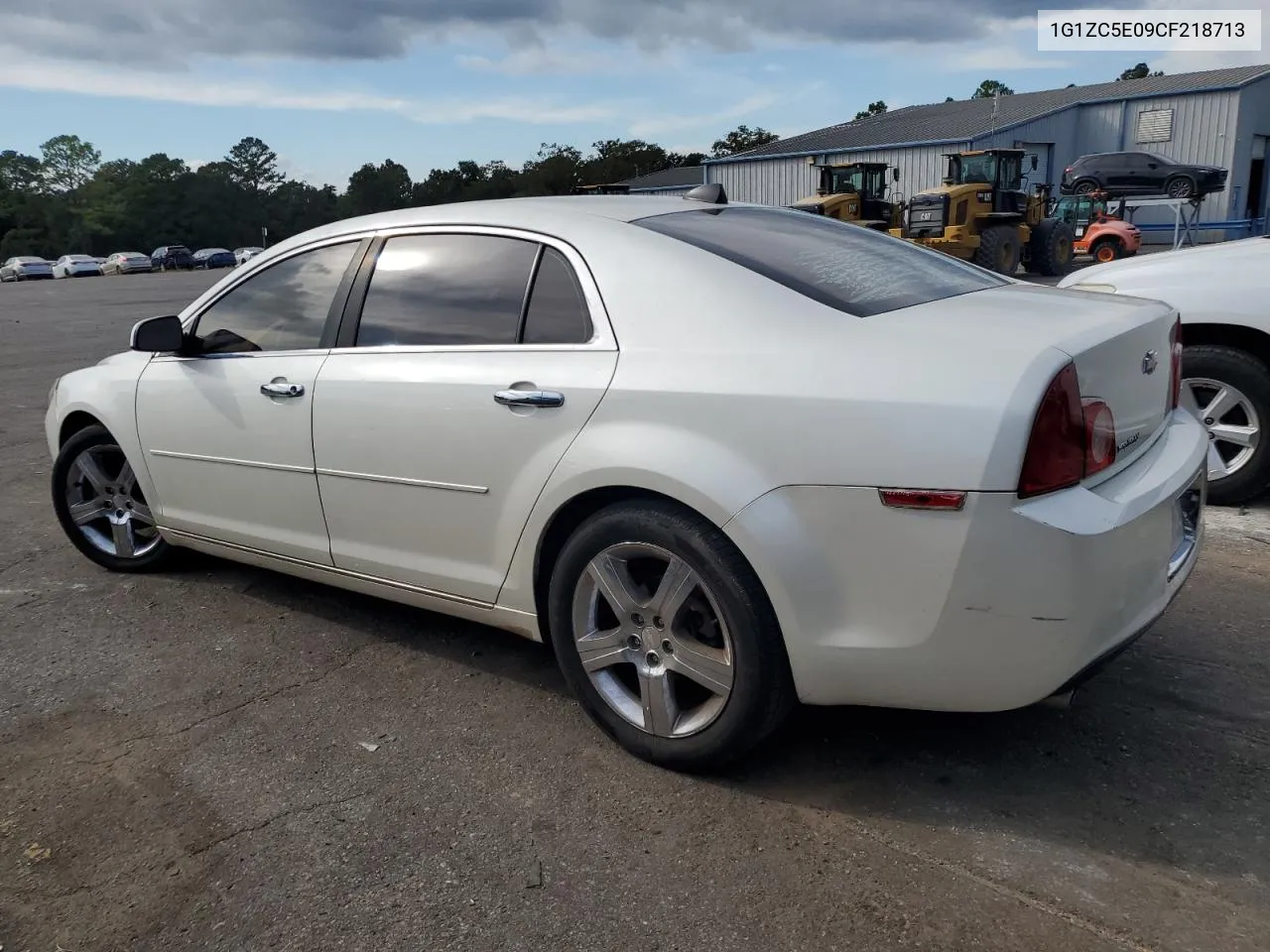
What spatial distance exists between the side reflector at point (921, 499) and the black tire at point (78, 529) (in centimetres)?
351

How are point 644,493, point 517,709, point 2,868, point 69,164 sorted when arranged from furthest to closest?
point 69,164 < point 517,709 < point 644,493 < point 2,868

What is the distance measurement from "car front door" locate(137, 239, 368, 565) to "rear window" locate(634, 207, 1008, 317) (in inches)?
52.7

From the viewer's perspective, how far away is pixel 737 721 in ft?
8.86

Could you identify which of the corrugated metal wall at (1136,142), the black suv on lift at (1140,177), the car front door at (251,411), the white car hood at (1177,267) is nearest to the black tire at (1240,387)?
the white car hood at (1177,267)

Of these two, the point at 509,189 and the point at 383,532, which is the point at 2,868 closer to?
the point at 383,532

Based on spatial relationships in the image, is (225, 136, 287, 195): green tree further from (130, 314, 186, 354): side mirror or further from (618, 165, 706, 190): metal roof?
(130, 314, 186, 354): side mirror

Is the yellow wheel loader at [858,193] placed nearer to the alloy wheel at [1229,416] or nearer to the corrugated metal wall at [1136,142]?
the corrugated metal wall at [1136,142]

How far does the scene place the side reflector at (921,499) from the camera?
7.58 ft

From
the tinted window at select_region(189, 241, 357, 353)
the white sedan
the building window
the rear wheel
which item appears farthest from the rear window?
the building window

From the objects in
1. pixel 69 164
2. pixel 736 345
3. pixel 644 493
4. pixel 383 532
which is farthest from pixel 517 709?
pixel 69 164

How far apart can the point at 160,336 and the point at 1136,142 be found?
4341cm

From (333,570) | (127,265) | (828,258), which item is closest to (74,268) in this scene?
(127,265)

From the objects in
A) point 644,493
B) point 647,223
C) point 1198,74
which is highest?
point 1198,74

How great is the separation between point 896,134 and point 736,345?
43949 millimetres
